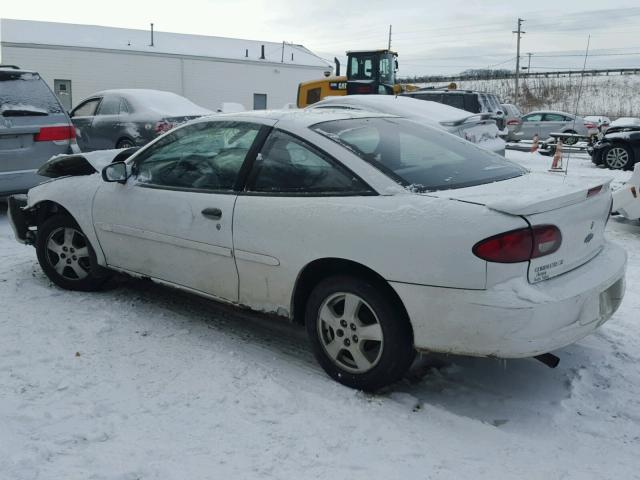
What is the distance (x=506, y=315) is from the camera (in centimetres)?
290

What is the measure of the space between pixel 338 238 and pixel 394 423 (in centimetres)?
96

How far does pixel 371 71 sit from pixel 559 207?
15.6m

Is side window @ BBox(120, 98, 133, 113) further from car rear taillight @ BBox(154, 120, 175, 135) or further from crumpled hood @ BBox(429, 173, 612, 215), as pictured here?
crumpled hood @ BBox(429, 173, 612, 215)

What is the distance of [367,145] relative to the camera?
143 inches

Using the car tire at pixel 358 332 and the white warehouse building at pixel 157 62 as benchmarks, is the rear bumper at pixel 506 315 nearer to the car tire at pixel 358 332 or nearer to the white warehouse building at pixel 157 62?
the car tire at pixel 358 332

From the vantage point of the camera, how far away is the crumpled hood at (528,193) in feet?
9.79

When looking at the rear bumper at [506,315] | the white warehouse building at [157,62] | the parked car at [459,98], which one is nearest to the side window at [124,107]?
the parked car at [459,98]

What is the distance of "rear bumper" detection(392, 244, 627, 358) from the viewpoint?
291cm

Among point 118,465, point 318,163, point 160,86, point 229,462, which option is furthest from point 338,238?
point 160,86

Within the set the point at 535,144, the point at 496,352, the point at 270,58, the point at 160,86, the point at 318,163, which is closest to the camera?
the point at 496,352

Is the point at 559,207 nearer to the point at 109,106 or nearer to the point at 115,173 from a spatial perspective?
the point at 115,173

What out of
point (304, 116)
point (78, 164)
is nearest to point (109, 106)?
point (78, 164)

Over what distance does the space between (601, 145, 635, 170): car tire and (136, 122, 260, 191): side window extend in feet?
40.9

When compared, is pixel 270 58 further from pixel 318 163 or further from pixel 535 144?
pixel 318 163
